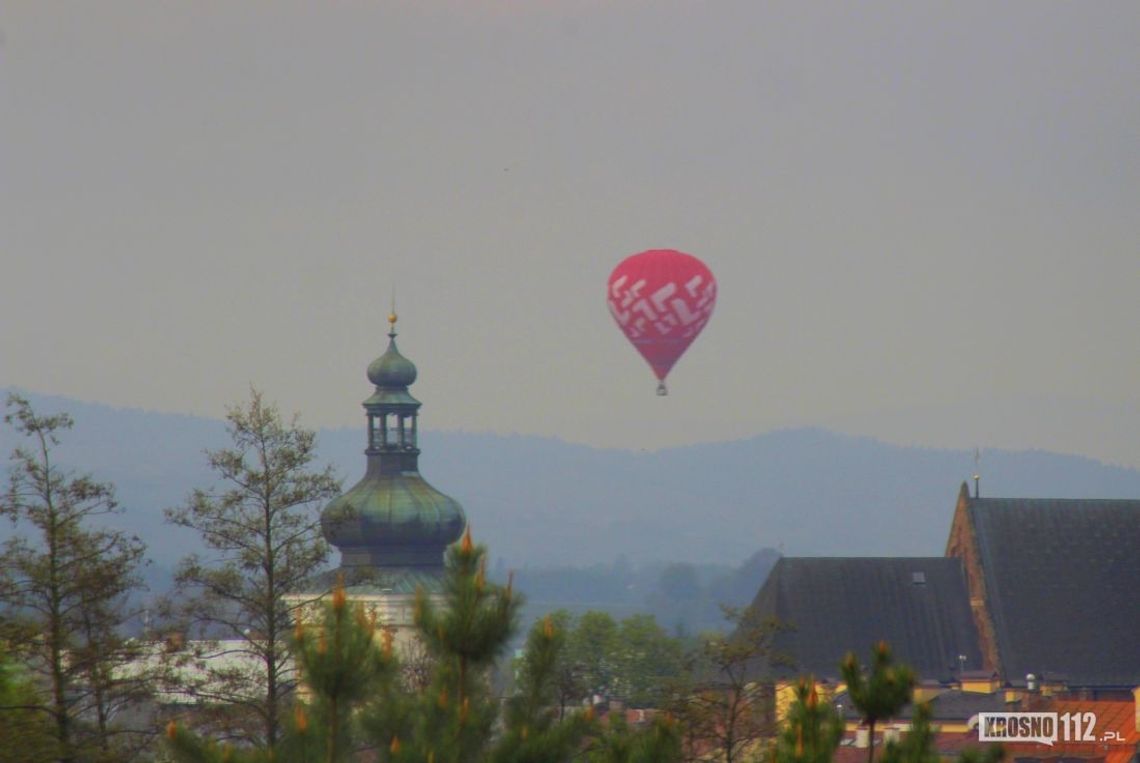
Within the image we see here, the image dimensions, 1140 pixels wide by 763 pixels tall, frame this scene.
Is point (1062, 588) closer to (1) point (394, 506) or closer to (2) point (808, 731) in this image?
(1) point (394, 506)

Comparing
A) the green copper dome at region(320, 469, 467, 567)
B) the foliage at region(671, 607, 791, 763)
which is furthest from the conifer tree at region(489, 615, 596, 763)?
the green copper dome at region(320, 469, 467, 567)

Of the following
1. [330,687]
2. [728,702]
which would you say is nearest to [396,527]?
[728,702]

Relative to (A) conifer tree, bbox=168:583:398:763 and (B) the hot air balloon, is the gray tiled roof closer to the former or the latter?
(A) conifer tree, bbox=168:583:398:763

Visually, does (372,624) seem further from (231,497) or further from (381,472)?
(381,472)

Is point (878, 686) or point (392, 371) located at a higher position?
point (392, 371)

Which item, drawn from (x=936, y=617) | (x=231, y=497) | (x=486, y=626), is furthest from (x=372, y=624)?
(x=936, y=617)

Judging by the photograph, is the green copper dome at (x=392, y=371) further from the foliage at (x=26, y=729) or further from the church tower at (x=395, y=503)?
the foliage at (x=26, y=729)
